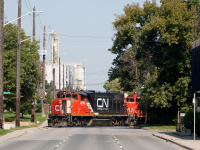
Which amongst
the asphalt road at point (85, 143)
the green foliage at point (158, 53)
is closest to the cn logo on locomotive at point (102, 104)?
the green foliage at point (158, 53)

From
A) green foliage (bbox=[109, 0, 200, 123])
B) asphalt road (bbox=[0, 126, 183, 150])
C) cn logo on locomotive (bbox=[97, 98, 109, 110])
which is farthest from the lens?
cn logo on locomotive (bbox=[97, 98, 109, 110])

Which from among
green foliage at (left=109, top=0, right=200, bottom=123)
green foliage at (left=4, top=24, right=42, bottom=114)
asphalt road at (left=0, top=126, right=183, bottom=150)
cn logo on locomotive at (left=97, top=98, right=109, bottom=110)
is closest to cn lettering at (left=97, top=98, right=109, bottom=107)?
cn logo on locomotive at (left=97, top=98, right=109, bottom=110)

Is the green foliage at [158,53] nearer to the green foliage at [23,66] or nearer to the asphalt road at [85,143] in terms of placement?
the green foliage at [23,66]

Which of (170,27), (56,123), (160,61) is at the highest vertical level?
(170,27)

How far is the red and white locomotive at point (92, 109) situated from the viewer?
1396 inches

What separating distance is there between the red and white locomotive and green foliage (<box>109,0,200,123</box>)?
2.73 meters

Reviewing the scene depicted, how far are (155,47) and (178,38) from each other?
6.49m

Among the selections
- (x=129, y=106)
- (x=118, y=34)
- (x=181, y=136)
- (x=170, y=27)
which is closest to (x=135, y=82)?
(x=129, y=106)

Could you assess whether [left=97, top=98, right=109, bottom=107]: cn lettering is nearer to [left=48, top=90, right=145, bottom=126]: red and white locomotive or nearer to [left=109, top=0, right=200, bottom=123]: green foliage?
[left=48, top=90, right=145, bottom=126]: red and white locomotive

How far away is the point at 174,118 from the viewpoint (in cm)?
3822

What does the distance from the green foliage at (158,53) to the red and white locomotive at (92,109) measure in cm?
273

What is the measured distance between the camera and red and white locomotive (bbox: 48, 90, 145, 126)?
116 feet

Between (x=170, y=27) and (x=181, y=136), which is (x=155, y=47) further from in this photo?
(x=181, y=136)

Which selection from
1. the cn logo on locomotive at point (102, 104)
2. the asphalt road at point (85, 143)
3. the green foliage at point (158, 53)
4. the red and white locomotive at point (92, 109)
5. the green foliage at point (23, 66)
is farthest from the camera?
the cn logo on locomotive at point (102, 104)
